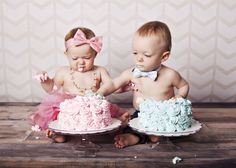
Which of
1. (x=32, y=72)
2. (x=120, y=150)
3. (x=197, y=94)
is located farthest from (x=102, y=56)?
(x=120, y=150)

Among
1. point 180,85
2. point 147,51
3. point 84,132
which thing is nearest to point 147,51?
point 147,51

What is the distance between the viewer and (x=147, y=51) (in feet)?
3.62

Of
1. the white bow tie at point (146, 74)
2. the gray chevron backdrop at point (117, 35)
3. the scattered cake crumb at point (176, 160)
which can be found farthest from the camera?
the gray chevron backdrop at point (117, 35)

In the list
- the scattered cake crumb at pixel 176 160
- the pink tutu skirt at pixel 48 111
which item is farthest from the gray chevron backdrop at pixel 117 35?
the scattered cake crumb at pixel 176 160

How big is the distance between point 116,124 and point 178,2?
636mm

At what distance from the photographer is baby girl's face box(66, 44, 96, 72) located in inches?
45.9

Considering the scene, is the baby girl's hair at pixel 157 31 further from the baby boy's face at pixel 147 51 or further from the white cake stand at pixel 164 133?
the white cake stand at pixel 164 133

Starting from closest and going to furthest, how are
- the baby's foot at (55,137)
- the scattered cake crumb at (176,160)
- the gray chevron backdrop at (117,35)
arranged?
the scattered cake crumb at (176,160) < the baby's foot at (55,137) < the gray chevron backdrop at (117,35)

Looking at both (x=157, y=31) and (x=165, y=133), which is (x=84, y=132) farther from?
(x=157, y=31)

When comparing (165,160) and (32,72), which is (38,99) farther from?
(165,160)

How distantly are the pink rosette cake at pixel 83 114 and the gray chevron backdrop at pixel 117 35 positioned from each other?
0.51 m

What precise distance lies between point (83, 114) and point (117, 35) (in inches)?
22.1

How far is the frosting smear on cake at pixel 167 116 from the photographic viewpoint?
1.01 m

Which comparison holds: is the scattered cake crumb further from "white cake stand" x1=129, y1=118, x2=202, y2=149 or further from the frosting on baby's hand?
the frosting on baby's hand
